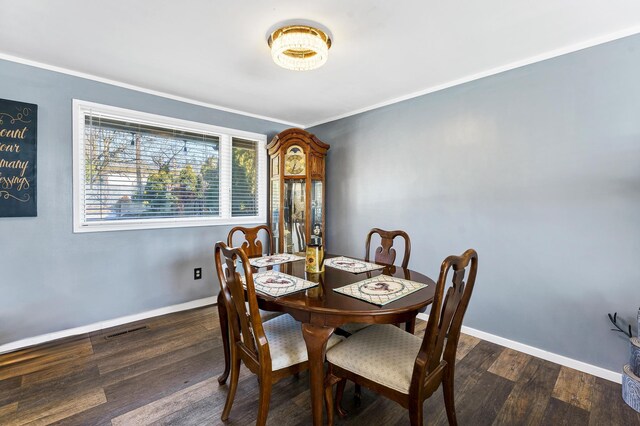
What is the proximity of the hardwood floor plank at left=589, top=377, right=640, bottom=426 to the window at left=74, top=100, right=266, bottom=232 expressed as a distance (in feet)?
10.9

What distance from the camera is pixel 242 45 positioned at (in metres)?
2.07

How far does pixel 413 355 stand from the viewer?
4.60ft

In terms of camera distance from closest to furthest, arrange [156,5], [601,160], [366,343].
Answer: [366,343] < [156,5] < [601,160]

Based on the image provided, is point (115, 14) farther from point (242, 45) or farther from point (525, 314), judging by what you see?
point (525, 314)

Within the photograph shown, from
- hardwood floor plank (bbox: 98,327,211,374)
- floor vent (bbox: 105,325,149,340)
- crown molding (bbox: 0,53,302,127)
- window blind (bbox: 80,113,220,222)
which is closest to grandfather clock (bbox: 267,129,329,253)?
crown molding (bbox: 0,53,302,127)

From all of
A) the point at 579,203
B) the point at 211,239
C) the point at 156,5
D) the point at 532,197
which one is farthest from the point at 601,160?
the point at 211,239

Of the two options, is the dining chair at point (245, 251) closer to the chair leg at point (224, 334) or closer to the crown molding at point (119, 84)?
the chair leg at point (224, 334)

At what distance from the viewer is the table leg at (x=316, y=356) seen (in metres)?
1.33

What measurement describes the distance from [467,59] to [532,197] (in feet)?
3.85

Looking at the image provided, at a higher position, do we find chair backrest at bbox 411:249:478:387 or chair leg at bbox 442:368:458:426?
chair backrest at bbox 411:249:478:387

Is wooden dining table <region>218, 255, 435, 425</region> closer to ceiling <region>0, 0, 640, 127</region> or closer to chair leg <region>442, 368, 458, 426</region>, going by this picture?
chair leg <region>442, 368, 458, 426</region>

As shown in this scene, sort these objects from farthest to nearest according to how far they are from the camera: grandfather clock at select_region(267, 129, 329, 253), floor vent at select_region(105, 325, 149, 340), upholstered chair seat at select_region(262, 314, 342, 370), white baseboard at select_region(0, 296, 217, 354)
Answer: grandfather clock at select_region(267, 129, 329, 253)
floor vent at select_region(105, 325, 149, 340)
white baseboard at select_region(0, 296, 217, 354)
upholstered chair seat at select_region(262, 314, 342, 370)

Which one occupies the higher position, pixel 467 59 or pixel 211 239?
pixel 467 59

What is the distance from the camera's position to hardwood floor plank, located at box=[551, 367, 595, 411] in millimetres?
1773
